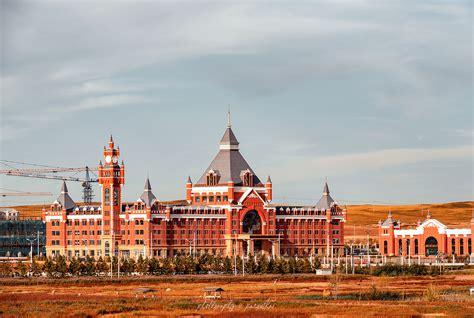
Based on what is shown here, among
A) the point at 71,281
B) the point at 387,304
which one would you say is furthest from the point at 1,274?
the point at 387,304

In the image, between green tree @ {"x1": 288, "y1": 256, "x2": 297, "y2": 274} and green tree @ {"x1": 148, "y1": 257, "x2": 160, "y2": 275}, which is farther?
green tree @ {"x1": 288, "y1": 256, "x2": 297, "y2": 274}

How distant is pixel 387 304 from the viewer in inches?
4461

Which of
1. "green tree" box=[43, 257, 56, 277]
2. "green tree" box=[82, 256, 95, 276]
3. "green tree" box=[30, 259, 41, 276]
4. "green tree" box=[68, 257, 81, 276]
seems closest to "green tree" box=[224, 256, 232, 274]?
"green tree" box=[82, 256, 95, 276]

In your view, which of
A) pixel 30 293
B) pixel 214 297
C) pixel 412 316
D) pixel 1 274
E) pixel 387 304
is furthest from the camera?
pixel 1 274

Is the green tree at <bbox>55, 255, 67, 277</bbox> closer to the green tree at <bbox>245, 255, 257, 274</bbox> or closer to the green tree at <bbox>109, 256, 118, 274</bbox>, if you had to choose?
the green tree at <bbox>109, 256, 118, 274</bbox>

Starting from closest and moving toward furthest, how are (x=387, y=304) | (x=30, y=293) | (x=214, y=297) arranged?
1. (x=387, y=304)
2. (x=214, y=297)
3. (x=30, y=293)

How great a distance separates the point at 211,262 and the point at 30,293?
59.3 metres

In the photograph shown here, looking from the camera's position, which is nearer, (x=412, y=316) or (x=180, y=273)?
(x=412, y=316)

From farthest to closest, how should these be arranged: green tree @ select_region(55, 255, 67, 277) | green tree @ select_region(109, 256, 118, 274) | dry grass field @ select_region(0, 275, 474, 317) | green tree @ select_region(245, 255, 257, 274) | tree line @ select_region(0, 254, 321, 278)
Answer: green tree @ select_region(245, 255, 257, 274) → green tree @ select_region(109, 256, 118, 274) → tree line @ select_region(0, 254, 321, 278) → green tree @ select_region(55, 255, 67, 277) → dry grass field @ select_region(0, 275, 474, 317)

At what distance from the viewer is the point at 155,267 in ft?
587

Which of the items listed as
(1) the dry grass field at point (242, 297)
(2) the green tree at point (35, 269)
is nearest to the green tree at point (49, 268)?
(2) the green tree at point (35, 269)

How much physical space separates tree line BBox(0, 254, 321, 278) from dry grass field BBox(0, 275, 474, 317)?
50.1 ft

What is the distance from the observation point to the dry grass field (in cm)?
10400

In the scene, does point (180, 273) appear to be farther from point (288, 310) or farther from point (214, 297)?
point (288, 310)
